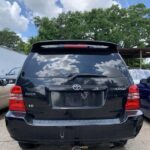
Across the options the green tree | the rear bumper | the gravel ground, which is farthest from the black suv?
the green tree

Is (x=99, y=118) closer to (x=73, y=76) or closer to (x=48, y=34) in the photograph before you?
(x=73, y=76)

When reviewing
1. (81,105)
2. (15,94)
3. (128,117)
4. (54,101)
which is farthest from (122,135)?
(15,94)

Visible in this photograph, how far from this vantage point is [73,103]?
14.6 feet

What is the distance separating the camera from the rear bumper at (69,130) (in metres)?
4.34

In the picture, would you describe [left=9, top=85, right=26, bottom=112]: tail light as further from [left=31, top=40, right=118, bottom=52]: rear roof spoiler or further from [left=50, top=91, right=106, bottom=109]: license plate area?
[left=31, top=40, right=118, bottom=52]: rear roof spoiler

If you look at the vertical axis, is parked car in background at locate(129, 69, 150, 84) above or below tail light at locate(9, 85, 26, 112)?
below

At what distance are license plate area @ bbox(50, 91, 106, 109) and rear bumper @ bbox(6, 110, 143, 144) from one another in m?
0.21

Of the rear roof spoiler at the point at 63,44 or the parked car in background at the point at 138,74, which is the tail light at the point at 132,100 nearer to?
the rear roof spoiler at the point at 63,44

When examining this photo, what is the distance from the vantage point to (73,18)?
4509cm

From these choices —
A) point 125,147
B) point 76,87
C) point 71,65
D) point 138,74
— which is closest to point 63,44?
point 71,65

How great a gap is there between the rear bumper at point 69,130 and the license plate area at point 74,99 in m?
0.21

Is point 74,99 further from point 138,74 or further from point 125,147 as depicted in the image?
point 138,74

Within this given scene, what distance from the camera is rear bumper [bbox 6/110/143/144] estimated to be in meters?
4.34

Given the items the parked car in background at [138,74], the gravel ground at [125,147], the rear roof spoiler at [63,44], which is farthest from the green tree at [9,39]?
the rear roof spoiler at [63,44]
